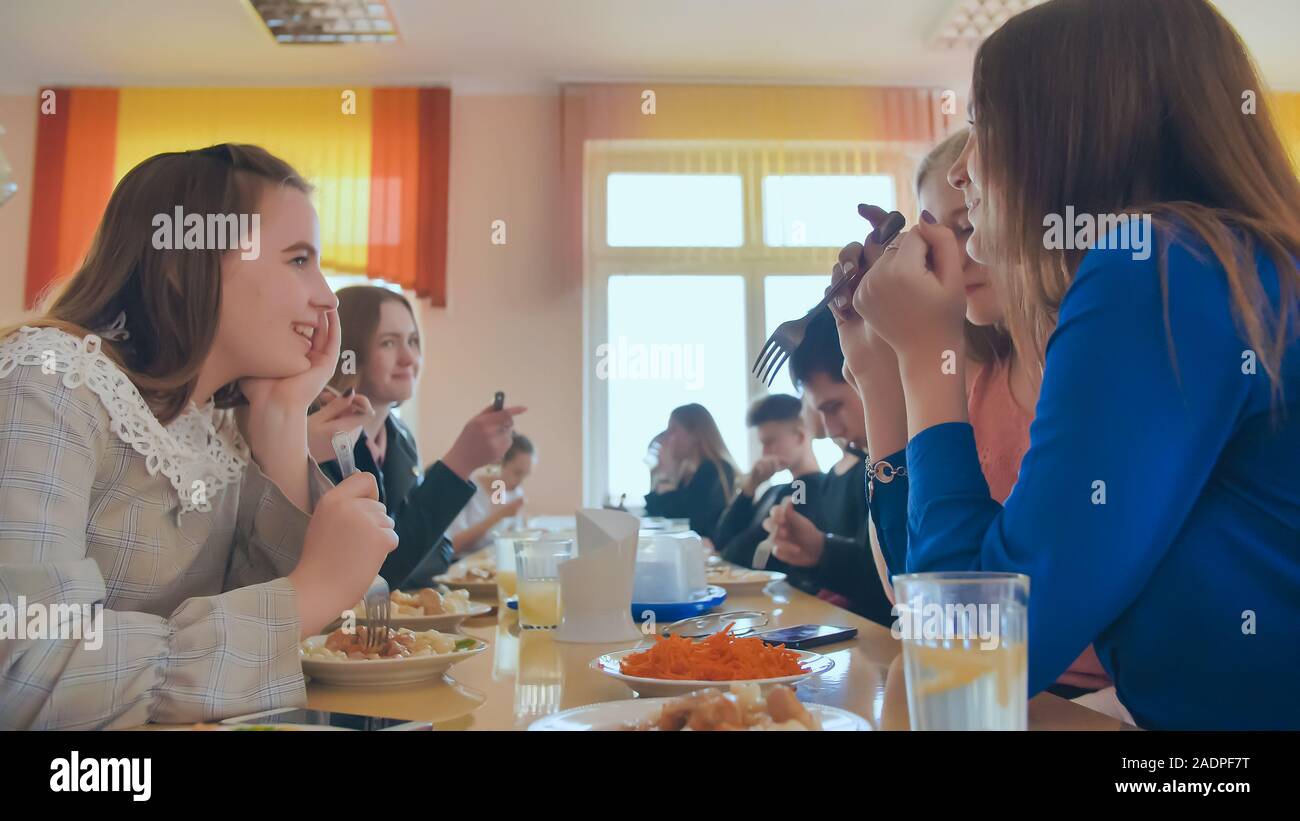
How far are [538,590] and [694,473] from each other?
2632 mm

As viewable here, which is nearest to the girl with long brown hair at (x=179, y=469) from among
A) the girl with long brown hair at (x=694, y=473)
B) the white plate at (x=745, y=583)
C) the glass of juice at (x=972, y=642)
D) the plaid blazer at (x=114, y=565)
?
the plaid blazer at (x=114, y=565)

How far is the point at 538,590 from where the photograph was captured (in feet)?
4.24

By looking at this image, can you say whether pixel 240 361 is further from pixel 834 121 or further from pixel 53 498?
pixel 834 121

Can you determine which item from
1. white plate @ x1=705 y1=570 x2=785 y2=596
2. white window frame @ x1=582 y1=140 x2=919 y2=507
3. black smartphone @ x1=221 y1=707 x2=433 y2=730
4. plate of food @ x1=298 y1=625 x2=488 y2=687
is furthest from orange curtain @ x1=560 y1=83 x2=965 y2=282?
black smartphone @ x1=221 y1=707 x2=433 y2=730

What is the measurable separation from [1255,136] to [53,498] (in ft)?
3.51

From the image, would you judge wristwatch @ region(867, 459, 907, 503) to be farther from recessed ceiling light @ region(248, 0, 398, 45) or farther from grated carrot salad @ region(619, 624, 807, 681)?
recessed ceiling light @ region(248, 0, 398, 45)

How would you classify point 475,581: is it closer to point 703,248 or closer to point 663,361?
point 663,361

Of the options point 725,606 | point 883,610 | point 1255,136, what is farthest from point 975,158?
point 883,610

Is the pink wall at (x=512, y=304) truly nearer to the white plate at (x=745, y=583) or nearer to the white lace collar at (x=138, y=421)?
the white plate at (x=745, y=583)

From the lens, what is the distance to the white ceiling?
3814mm

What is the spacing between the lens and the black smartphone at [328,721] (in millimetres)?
646

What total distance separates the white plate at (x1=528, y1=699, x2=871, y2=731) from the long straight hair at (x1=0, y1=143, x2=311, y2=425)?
641 mm

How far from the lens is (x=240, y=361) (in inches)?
45.2

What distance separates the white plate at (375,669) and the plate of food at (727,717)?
0.23m
